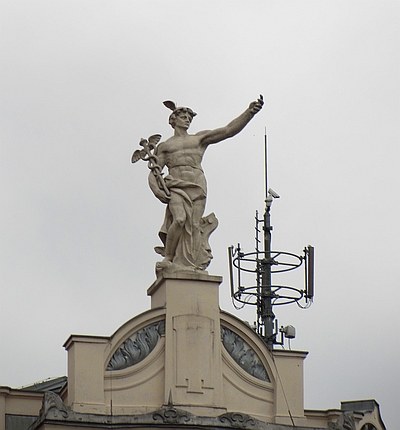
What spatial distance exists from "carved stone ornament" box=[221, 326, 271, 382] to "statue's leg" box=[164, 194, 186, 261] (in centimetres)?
169

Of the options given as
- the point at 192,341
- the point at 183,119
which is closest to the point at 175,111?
the point at 183,119

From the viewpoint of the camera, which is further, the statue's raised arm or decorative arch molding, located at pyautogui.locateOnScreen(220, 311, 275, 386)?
the statue's raised arm

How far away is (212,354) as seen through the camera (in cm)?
3431

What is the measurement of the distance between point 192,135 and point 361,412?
6.12 metres

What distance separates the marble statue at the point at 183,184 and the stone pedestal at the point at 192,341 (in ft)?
1.19

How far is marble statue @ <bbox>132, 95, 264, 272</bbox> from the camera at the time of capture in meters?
34.8

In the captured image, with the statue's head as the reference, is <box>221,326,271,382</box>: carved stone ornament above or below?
below

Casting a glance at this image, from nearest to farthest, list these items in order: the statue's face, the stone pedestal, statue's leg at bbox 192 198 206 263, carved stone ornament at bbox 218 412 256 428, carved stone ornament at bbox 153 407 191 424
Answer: carved stone ornament at bbox 153 407 191 424
carved stone ornament at bbox 218 412 256 428
the stone pedestal
statue's leg at bbox 192 198 206 263
the statue's face

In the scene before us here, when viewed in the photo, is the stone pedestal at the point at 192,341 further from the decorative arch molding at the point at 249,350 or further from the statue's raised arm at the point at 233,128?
the statue's raised arm at the point at 233,128

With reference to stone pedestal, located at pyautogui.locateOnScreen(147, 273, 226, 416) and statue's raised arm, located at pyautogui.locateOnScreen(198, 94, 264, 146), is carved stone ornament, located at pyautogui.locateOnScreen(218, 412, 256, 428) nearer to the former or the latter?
stone pedestal, located at pyautogui.locateOnScreen(147, 273, 226, 416)

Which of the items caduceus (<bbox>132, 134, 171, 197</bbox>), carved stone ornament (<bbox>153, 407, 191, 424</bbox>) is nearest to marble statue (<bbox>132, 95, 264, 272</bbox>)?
caduceus (<bbox>132, 134, 171, 197</bbox>)

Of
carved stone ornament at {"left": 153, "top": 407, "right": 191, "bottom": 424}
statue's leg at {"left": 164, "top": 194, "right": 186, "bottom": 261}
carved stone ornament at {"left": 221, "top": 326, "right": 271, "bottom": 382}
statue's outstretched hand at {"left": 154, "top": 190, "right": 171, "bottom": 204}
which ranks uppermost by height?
statue's outstretched hand at {"left": 154, "top": 190, "right": 171, "bottom": 204}

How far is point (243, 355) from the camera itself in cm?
3481

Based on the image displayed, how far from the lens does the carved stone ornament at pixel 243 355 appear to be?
34.7 meters
